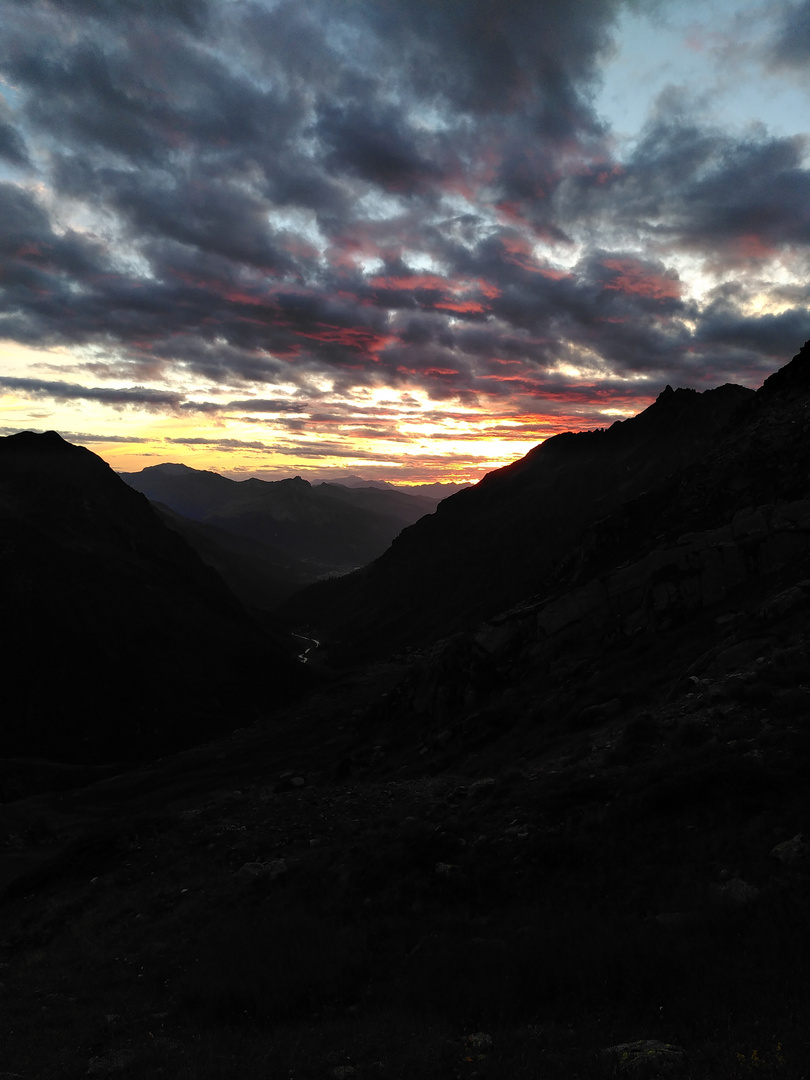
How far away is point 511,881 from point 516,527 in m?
151

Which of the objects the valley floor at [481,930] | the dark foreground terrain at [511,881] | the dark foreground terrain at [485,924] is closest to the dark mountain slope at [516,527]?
the dark foreground terrain at [511,881]

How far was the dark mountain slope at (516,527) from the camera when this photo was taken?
144m

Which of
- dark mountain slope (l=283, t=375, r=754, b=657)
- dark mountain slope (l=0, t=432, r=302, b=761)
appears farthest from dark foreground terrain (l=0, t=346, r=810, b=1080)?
dark mountain slope (l=283, t=375, r=754, b=657)

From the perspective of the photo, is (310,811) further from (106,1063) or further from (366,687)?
(366,687)

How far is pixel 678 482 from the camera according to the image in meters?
64.6

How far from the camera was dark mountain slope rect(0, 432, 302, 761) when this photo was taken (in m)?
96.9

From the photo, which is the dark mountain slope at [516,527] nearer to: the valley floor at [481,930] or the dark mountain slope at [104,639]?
the dark mountain slope at [104,639]

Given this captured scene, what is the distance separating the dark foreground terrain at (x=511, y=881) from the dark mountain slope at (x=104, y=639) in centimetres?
5630

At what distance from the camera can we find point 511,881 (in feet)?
52.0

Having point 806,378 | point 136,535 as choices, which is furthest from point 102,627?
point 806,378

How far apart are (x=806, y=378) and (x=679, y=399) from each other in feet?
362

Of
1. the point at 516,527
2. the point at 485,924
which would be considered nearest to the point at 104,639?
the point at 516,527

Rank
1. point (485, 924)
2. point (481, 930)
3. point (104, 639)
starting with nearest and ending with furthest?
point (481, 930)
point (485, 924)
point (104, 639)

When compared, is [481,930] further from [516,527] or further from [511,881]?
[516,527]
